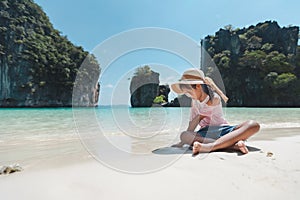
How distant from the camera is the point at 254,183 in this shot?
1133mm

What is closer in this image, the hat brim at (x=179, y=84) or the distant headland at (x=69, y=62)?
the hat brim at (x=179, y=84)

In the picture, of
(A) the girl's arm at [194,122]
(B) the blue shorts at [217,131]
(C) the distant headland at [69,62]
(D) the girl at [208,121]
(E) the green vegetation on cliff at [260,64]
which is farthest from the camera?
(E) the green vegetation on cliff at [260,64]

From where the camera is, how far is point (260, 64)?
3422 cm

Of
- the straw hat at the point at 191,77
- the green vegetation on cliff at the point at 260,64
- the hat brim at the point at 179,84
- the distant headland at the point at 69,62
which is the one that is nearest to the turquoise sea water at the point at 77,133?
the hat brim at the point at 179,84

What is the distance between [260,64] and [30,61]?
3668 centimetres

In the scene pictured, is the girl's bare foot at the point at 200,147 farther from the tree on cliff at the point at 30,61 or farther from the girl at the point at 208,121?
the tree on cliff at the point at 30,61

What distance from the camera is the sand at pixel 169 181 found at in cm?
102

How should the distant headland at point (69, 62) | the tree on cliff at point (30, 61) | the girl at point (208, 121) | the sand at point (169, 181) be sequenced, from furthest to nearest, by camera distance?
the distant headland at point (69, 62) < the tree on cliff at point (30, 61) < the girl at point (208, 121) < the sand at point (169, 181)

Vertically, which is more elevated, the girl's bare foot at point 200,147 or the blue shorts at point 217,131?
the blue shorts at point 217,131

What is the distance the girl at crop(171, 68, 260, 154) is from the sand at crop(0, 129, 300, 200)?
287 millimetres

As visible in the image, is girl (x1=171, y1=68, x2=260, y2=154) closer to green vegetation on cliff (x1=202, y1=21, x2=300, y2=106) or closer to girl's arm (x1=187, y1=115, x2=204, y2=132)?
girl's arm (x1=187, y1=115, x2=204, y2=132)

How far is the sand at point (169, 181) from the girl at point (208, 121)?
29 centimetres

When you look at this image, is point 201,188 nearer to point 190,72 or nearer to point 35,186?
point 35,186

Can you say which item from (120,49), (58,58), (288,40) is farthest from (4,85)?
(288,40)
